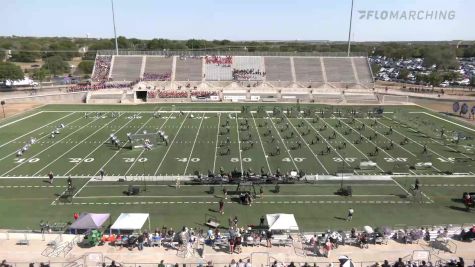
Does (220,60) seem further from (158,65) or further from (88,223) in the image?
(88,223)

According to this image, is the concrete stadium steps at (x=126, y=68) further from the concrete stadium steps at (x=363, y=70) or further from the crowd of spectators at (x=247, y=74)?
the concrete stadium steps at (x=363, y=70)

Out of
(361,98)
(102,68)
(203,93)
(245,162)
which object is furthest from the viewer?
(102,68)

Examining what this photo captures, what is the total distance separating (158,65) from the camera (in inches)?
2901

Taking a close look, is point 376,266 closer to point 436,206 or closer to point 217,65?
point 436,206

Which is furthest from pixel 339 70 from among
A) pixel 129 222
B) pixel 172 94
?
pixel 129 222

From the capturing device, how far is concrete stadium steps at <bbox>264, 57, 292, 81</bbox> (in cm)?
7145

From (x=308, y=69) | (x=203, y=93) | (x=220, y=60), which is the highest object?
(x=220, y=60)

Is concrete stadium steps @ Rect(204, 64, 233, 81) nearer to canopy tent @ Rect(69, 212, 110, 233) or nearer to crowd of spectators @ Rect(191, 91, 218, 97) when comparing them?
crowd of spectators @ Rect(191, 91, 218, 97)

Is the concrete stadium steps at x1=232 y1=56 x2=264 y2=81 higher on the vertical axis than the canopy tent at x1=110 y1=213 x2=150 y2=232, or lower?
higher

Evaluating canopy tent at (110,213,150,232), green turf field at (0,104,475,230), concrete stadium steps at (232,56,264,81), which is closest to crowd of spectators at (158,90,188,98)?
green turf field at (0,104,475,230)

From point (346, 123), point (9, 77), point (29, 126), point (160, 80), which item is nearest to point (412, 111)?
point (346, 123)

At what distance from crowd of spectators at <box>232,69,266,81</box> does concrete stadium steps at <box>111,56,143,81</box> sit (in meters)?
17.0

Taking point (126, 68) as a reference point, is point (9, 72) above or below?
below

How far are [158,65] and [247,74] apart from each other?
16.4 m
